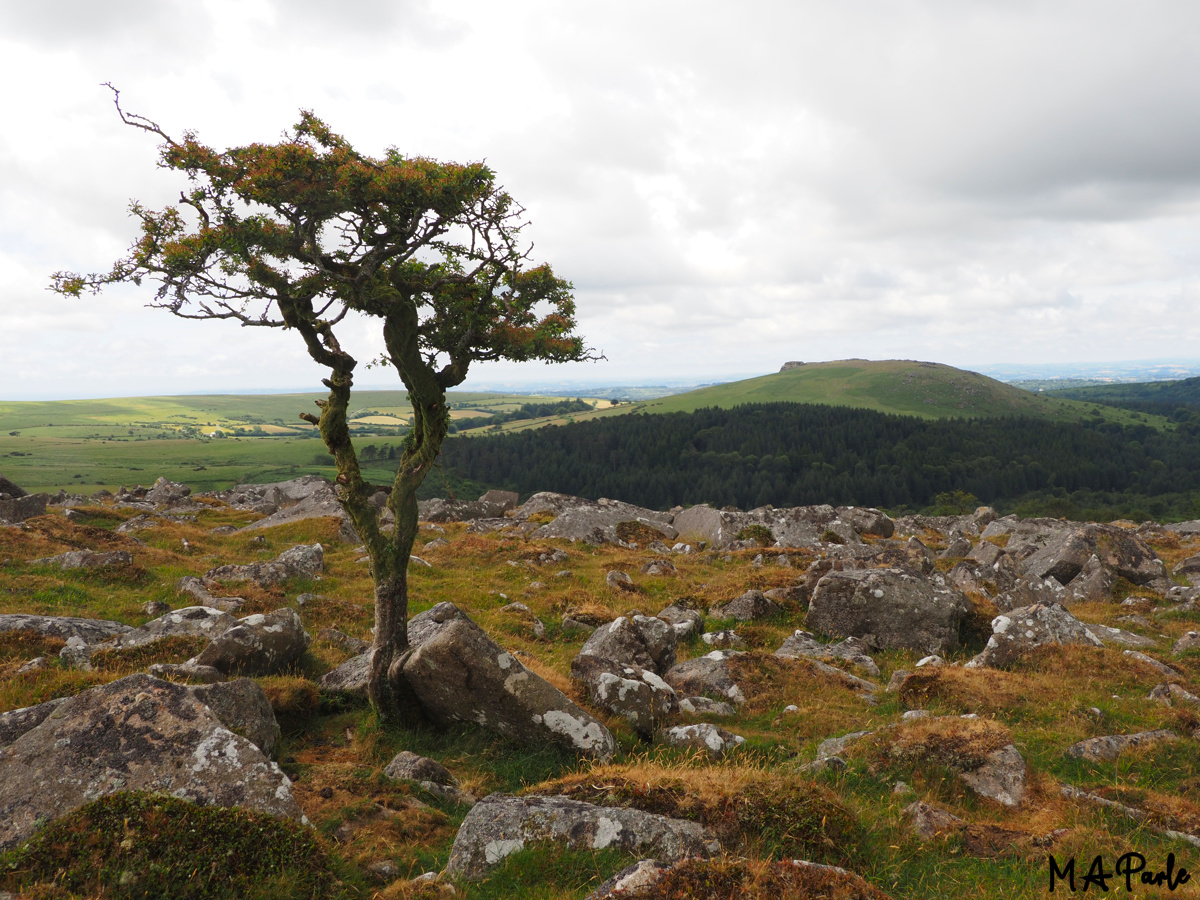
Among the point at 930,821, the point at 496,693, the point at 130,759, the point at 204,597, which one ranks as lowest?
the point at 204,597

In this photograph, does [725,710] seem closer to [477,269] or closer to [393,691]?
[393,691]

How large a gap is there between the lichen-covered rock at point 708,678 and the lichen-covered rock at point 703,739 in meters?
2.54

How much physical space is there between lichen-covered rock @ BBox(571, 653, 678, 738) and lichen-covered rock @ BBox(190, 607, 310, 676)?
6.73m

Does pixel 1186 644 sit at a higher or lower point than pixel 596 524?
higher

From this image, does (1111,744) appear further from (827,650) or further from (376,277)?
(376,277)

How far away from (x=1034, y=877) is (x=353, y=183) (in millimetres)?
14194

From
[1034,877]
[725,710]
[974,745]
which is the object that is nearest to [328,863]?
[1034,877]

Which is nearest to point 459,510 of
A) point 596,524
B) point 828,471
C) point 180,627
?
point 596,524

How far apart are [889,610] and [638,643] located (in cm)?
845

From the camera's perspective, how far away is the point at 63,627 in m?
14.0

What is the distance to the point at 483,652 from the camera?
36.8 ft

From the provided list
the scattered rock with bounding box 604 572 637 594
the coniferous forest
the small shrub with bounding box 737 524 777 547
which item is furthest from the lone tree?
the coniferous forest

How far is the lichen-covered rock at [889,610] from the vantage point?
61.0ft

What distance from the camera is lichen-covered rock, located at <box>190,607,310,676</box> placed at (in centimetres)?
1272
